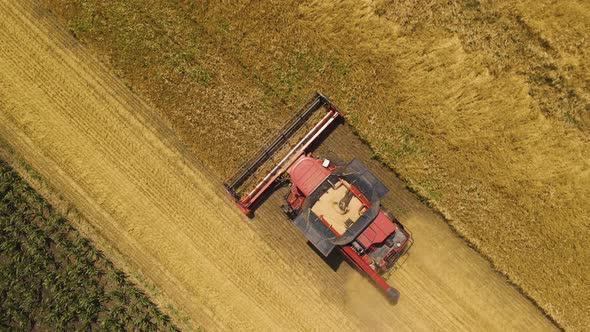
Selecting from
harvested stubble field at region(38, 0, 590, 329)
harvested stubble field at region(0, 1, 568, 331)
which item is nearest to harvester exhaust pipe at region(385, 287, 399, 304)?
harvested stubble field at region(0, 1, 568, 331)

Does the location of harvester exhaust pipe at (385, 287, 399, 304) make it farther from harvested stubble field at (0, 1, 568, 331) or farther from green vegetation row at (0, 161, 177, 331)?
green vegetation row at (0, 161, 177, 331)

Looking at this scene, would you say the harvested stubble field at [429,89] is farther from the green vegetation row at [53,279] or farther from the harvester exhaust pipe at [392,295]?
the green vegetation row at [53,279]

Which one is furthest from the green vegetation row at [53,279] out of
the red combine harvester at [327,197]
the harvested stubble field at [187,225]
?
the red combine harvester at [327,197]

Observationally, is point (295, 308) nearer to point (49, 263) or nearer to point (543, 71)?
point (49, 263)

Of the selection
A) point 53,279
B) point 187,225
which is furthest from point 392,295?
point 53,279

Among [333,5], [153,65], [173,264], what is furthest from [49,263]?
[333,5]

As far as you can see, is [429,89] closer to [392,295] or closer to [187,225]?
[392,295]
